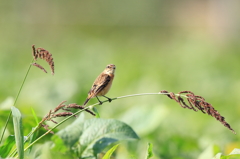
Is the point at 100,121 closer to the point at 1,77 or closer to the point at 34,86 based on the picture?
the point at 34,86

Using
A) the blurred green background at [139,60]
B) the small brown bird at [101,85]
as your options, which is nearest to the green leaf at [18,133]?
the blurred green background at [139,60]

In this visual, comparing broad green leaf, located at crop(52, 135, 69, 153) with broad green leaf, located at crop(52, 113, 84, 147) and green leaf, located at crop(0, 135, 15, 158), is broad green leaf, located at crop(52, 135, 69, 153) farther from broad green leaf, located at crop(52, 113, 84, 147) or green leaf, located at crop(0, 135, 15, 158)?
green leaf, located at crop(0, 135, 15, 158)

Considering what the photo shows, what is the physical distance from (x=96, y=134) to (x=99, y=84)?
65cm

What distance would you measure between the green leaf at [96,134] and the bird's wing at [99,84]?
60 centimetres

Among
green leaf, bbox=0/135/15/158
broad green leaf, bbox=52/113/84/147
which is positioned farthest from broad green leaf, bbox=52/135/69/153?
green leaf, bbox=0/135/15/158

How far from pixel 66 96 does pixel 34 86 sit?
693mm

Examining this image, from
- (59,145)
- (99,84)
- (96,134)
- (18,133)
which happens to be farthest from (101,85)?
(18,133)

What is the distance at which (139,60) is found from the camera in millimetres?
10766

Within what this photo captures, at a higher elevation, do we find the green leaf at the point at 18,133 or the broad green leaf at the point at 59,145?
the green leaf at the point at 18,133

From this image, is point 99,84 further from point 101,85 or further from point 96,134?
point 96,134

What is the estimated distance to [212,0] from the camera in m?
17.5

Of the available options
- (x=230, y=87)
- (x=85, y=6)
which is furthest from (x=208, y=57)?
(x=85, y=6)

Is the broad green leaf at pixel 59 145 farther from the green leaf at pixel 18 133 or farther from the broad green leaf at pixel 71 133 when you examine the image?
the green leaf at pixel 18 133

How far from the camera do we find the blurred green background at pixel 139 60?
12.2 ft
